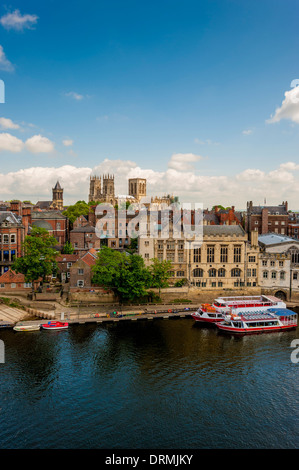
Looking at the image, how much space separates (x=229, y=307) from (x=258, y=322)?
270 inches

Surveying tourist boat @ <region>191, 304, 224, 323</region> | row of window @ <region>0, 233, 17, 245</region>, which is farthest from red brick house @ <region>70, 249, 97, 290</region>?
tourist boat @ <region>191, 304, 224, 323</region>

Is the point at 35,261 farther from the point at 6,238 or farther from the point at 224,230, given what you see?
the point at 224,230

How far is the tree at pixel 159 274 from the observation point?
7612 centimetres

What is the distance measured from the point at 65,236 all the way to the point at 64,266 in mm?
28159

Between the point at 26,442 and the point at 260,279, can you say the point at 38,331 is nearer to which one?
the point at 26,442

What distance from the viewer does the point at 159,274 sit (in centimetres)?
7631

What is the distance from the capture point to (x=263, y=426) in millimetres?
37125

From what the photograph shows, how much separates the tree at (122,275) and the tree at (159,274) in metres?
1.91

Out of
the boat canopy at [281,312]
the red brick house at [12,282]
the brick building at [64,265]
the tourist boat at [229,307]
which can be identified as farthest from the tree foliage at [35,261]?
the boat canopy at [281,312]

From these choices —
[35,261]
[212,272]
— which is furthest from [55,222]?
[212,272]

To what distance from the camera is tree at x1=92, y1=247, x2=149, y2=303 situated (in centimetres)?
7262

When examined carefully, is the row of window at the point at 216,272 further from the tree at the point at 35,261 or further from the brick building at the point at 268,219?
the tree at the point at 35,261

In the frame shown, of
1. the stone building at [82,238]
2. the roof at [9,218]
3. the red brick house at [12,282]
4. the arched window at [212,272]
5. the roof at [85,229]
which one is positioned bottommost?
the red brick house at [12,282]

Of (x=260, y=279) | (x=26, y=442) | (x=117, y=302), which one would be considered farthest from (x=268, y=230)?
(x=26, y=442)
